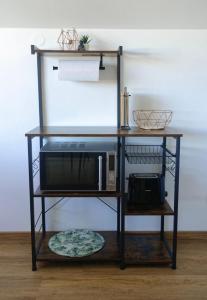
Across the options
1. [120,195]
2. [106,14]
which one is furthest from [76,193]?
[106,14]

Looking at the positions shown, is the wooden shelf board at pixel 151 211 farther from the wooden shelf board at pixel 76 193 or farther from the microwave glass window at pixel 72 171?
the microwave glass window at pixel 72 171

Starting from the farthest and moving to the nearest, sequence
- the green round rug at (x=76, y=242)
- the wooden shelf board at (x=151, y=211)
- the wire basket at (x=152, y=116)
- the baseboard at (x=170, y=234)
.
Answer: the baseboard at (x=170, y=234) → the wire basket at (x=152, y=116) → the green round rug at (x=76, y=242) → the wooden shelf board at (x=151, y=211)

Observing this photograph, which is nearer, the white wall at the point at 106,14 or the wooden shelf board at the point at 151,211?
the white wall at the point at 106,14

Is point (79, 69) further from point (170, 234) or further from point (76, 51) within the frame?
point (170, 234)

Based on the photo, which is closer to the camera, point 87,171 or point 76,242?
point 87,171

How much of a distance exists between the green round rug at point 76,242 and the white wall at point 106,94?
0.22m

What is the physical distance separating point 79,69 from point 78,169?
73cm

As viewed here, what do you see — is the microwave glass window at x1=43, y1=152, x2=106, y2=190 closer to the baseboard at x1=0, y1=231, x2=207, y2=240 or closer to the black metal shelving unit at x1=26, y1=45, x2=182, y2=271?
the black metal shelving unit at x1=26, y1=45, x2=182, y2=271

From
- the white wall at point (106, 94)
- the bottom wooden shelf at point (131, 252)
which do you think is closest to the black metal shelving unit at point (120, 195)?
the bottom wooden shelf at point (131, 252)

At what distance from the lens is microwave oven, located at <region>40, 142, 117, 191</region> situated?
2033 millimetres

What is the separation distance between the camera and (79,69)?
6.88 feet

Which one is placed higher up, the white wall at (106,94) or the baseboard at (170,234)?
the white wall at (106,94)

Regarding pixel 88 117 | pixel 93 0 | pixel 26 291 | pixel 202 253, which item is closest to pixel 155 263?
pixel 202 253

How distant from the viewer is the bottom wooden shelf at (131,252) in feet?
7.04
